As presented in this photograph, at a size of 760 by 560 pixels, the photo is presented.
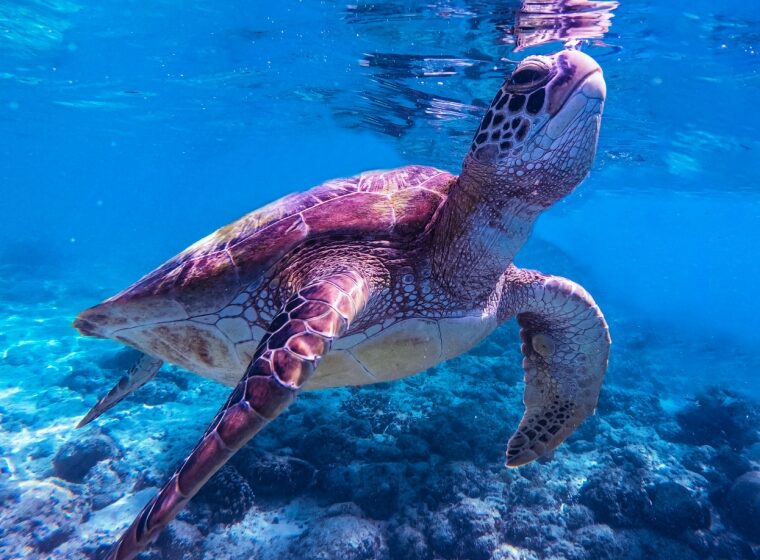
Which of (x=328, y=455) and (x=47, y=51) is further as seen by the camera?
(x=47, y=51)

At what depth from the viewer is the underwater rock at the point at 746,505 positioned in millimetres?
A: 6320

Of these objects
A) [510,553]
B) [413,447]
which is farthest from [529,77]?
[413,447]

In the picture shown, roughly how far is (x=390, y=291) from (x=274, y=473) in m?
4.26

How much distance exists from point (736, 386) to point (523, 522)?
63.7 ft

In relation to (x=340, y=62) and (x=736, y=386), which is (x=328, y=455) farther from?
(x=736, y=386)

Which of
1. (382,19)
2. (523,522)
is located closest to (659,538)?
(523,522)

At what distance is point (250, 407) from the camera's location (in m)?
1.98

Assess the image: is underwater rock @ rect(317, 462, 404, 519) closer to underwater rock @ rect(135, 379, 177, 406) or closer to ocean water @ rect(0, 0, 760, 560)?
ocean water @ rect(0, 0, 760, 560)

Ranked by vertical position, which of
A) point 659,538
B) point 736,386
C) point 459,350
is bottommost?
point 736,386

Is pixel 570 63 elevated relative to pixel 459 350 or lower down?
elevated

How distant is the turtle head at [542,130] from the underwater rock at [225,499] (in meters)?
5.17

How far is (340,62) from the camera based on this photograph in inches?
607

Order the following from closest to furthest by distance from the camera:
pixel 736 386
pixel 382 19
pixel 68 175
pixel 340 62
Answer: pixel 382 19 → pixel 340 62 → pixel 736 386 → pixel 68 175

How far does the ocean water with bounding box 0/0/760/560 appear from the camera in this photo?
18.6 ft
